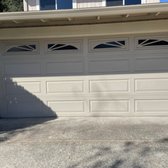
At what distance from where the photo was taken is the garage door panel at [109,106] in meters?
8.54

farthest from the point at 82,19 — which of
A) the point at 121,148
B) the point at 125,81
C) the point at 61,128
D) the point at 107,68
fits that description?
the point at 121,148

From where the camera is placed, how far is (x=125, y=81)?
8.47 metres

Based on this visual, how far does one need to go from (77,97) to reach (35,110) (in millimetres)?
1318

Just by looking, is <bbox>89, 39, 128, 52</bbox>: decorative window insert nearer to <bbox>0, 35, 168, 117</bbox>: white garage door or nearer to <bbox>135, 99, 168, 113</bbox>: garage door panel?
<bbox>0, 35, 168, 117</bbox>: white garage door

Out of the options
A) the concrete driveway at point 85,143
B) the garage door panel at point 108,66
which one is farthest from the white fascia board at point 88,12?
the concrete driveway at point 85,143

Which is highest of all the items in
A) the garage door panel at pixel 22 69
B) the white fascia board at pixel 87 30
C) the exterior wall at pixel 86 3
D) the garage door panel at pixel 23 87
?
the exterior wall at pixel 86 3

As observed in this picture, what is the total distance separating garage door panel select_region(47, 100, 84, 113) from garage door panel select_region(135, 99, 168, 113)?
1636 millimetres

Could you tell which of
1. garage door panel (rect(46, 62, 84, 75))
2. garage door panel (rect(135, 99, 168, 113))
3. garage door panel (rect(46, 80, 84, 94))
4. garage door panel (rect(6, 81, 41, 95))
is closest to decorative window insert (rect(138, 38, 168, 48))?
A: garage door panel (rect(135, 99, 168, 113))

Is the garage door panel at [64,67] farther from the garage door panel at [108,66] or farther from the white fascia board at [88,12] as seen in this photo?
the white fascia board at [88,12]

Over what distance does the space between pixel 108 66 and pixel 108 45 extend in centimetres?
60

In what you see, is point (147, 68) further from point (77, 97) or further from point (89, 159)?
point (89, 159)

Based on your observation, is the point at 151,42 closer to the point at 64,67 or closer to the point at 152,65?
the point at 152,65

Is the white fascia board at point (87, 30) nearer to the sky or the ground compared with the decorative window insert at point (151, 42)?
nearer to the sky

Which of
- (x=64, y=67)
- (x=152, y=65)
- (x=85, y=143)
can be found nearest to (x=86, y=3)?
(x=64, y=67)
